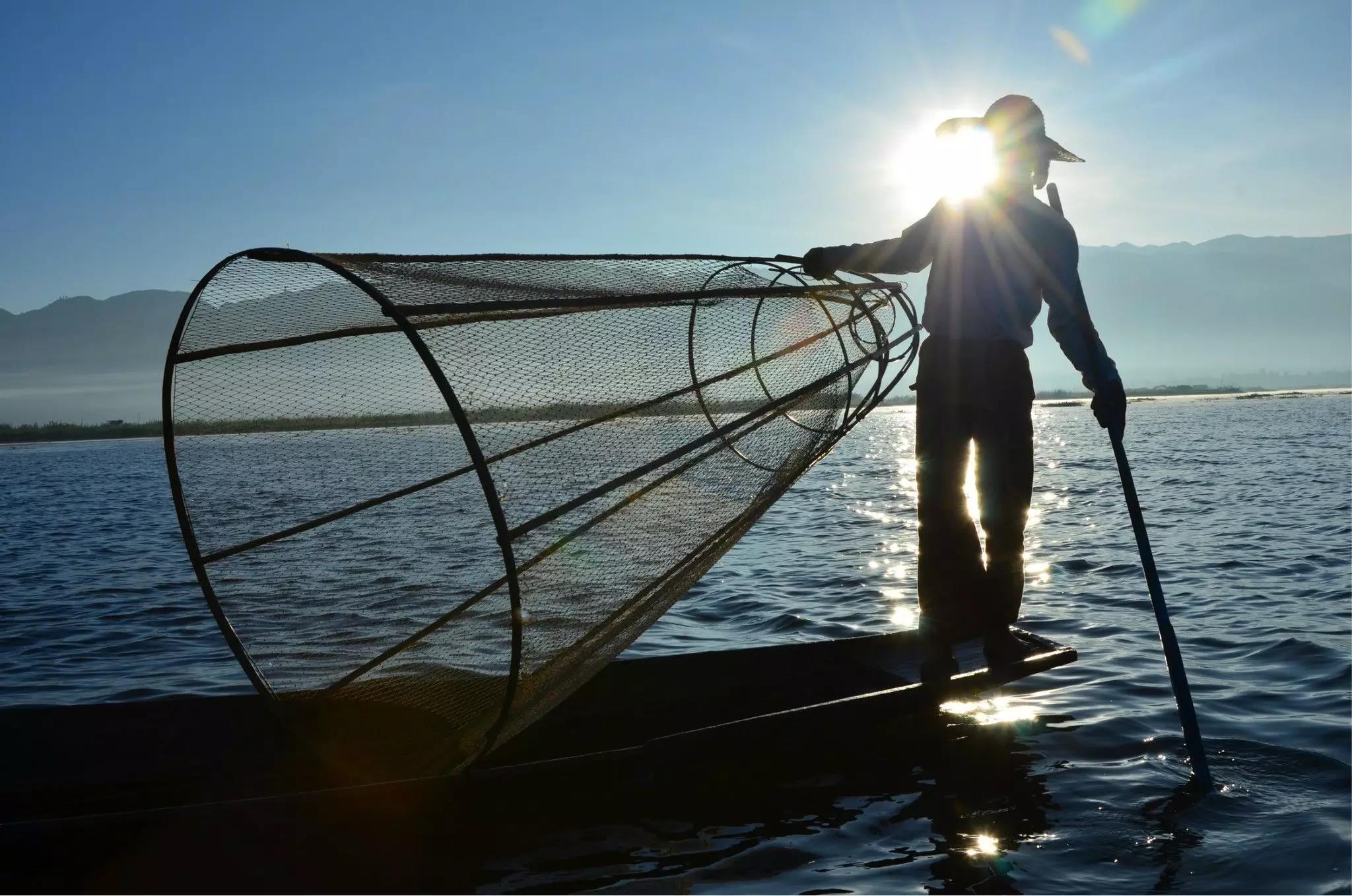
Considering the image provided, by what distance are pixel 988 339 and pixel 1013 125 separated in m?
1.01

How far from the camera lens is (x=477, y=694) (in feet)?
16.8

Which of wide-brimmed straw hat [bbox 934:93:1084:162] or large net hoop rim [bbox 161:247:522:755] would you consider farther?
wide-brimmed straw hat [bbox 934:93:1084:162]

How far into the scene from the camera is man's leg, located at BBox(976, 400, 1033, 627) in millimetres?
4953

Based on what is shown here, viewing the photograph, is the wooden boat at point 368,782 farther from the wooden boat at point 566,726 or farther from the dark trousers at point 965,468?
the dark trousers at point 965,468

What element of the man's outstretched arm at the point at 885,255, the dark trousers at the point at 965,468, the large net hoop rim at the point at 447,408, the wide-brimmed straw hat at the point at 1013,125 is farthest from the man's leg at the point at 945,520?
the large net hoop rim at the point at 447,408

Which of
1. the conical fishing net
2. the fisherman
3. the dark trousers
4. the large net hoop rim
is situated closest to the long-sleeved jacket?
the fisherman

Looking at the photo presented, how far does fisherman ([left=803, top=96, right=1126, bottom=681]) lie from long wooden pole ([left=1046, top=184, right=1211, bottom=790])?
12.0 inches

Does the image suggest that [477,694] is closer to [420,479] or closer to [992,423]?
[420,479]

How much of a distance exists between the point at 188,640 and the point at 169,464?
4.15m

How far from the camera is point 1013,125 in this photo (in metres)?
4.89

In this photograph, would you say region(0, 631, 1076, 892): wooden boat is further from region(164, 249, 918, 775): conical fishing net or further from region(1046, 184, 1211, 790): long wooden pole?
region(1046, 184, 1211, 790): long wooden pole

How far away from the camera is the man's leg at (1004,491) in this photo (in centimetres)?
495

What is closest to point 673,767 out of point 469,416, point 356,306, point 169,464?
point 469,416

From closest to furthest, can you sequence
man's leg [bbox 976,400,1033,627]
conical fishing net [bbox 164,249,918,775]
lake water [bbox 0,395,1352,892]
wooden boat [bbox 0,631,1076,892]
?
wooden boat [bbox 0,631,1076,892] → lake water [bbox 0,395,1352,892] → conical fishing net [bbox 164,249,918,775] → man's leg [bbox 976,400,1033,627]
